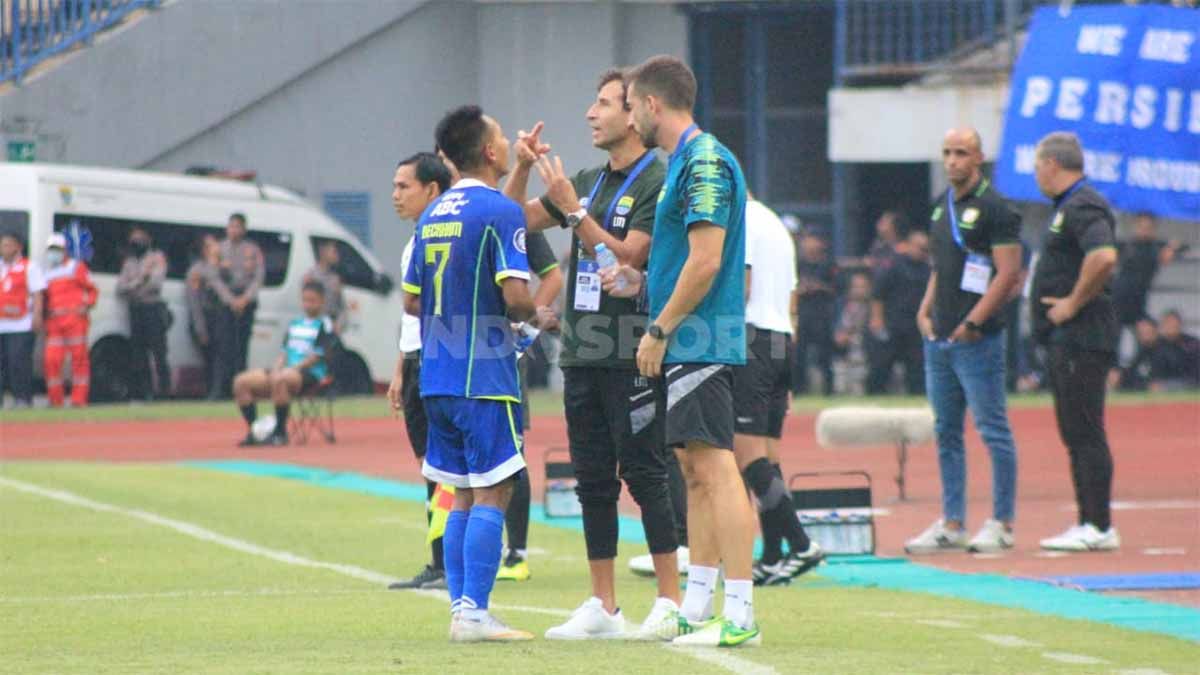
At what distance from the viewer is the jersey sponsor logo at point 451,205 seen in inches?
337

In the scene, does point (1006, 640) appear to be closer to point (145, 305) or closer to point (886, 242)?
point (886, 242)

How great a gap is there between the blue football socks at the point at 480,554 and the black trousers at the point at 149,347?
63.5ft

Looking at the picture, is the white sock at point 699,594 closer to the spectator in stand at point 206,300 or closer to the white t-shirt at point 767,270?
the white t-shirt at point 767,270

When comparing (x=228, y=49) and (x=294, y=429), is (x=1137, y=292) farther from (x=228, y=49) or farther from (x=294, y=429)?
(x=228, y=49)

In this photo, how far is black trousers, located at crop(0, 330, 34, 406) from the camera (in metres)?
26.7

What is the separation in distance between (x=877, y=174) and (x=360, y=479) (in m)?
18.3

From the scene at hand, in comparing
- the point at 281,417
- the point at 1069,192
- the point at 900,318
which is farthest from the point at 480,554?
the point at 900,318

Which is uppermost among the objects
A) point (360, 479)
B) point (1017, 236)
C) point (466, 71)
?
point (466, 71)

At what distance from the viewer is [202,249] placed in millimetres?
28266

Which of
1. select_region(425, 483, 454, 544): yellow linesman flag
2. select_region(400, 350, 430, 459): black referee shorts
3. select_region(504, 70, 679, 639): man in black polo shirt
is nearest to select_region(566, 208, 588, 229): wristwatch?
select_region(504, 70, 679, 639): man in black polo shirt

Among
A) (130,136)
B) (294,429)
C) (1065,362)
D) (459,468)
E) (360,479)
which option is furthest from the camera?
(130,136)

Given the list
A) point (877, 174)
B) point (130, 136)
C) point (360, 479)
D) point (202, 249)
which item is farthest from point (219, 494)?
point (877, 174)

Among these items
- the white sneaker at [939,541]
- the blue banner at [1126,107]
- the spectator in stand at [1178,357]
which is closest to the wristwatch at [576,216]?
the white sneaker at [939,541]

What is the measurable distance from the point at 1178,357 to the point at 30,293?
1372cm
